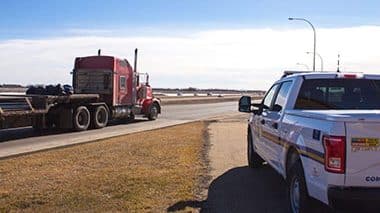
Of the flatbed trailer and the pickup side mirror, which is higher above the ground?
→ the pickup side mirror

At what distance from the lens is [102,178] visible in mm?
10609

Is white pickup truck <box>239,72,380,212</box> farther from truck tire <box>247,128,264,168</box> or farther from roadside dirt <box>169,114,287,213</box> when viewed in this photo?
truck tire <box>247,128,264,168</box>

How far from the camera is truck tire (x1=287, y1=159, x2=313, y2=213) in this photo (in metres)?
6.86

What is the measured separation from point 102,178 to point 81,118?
48.1 ft

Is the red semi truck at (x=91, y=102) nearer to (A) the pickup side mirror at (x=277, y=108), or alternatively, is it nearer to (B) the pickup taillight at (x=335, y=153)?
(A) the pickup side mirror at (x=277, y=108)

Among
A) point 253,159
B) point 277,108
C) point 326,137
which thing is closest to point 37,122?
point 253,159

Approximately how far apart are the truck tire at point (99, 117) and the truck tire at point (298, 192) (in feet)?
61.7

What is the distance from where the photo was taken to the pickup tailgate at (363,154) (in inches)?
236

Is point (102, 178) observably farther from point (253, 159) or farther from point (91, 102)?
point (91, 102)

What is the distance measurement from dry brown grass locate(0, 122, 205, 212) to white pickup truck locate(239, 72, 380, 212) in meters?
1.90

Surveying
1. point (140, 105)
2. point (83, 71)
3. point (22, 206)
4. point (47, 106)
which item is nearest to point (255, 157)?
point (22, 206)

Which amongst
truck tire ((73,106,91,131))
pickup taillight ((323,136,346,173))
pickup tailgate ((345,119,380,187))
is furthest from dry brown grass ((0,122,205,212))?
truck tire ((73,106,91,131))

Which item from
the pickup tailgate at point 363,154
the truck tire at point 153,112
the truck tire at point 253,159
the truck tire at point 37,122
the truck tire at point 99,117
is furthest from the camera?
the truck tire at point 153,112

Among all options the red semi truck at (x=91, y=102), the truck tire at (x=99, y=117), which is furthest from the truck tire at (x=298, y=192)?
the truck tire at (x=99, y=117)
